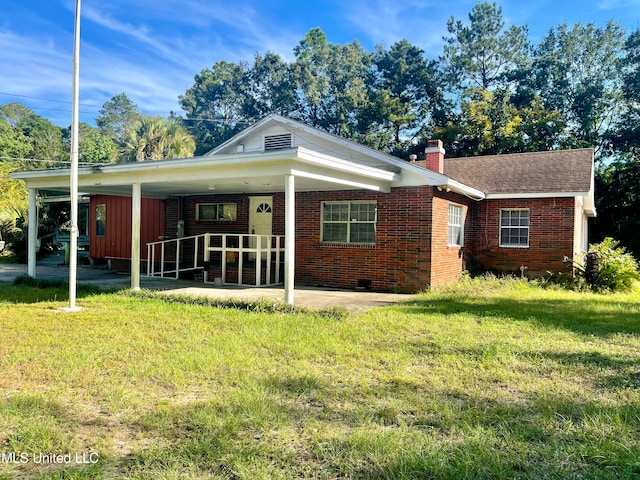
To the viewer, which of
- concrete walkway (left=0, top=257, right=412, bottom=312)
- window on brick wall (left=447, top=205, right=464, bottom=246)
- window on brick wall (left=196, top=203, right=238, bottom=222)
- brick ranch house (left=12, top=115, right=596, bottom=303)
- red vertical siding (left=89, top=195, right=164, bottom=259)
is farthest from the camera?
red vertical siding (left=89, top=195, right=164, bottom=259)

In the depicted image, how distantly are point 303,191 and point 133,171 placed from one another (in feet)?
14.5

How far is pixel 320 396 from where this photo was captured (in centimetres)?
440

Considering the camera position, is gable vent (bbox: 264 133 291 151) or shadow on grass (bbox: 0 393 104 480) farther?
gable vent (bbox: 264 133 291 151)

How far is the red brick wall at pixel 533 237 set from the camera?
544 inches

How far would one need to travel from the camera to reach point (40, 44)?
13633mm

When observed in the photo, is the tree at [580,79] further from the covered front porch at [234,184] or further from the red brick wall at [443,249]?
the covered front porch at [234,184]

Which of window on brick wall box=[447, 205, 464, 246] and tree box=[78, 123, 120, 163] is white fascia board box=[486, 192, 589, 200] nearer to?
window on brick wall box=[447, 205, 464, 246]

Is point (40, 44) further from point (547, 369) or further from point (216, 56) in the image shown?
point (216, 56)

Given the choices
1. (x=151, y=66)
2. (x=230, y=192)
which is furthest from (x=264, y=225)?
(x=151, y=66)

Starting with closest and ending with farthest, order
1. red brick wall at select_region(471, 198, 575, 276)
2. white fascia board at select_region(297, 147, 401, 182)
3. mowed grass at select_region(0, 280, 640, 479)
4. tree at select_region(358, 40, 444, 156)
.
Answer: mowed grass at select_region(0, 280, 640, 479) < white fascia board at select_region(297, 147, 401, 182) < red brick wall at select_region(471, 198, 575, 276) < tree at select_region(358, 40, 444, 156)

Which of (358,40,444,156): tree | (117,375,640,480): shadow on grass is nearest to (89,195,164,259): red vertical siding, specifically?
(117,375,640,480): shadow on grass

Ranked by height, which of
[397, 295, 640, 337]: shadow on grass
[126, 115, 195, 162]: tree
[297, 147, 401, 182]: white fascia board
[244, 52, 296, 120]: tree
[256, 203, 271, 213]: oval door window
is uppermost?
[244, 52, 296, 120]: tree

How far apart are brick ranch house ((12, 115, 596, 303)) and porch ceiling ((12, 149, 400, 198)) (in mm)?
30

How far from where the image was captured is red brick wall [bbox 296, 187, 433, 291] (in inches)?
453
